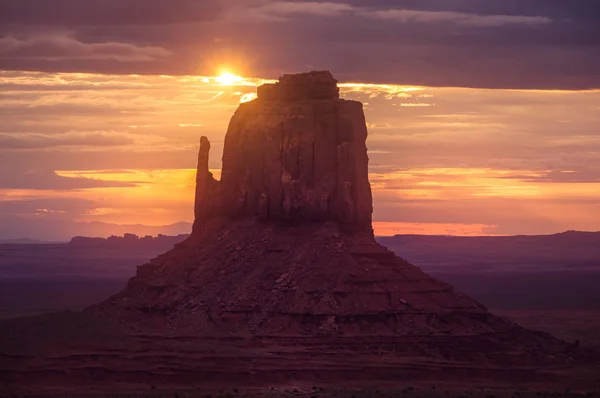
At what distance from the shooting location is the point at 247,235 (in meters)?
128

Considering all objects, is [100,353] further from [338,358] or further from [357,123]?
[357,123]

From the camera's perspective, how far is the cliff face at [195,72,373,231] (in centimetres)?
12788

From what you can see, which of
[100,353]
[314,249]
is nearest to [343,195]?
[314,249]

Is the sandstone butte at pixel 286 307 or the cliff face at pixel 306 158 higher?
the cliff face at pixel 306 158

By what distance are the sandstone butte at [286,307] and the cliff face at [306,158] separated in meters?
0.10

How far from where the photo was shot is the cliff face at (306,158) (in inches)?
5034

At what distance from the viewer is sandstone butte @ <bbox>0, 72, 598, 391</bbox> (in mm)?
113250

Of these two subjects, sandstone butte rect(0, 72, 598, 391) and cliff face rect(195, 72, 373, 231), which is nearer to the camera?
sandstone butte rect(0, 72, 598, 391)

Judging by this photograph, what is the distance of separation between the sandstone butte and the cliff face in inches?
4.0

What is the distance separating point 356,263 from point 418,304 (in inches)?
209

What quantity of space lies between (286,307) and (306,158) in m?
13.3

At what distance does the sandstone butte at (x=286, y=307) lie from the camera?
113 meters

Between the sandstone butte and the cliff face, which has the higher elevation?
the cliff face

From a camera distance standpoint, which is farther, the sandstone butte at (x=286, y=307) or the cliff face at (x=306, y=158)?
the cliff face at (x=306, y=158)
